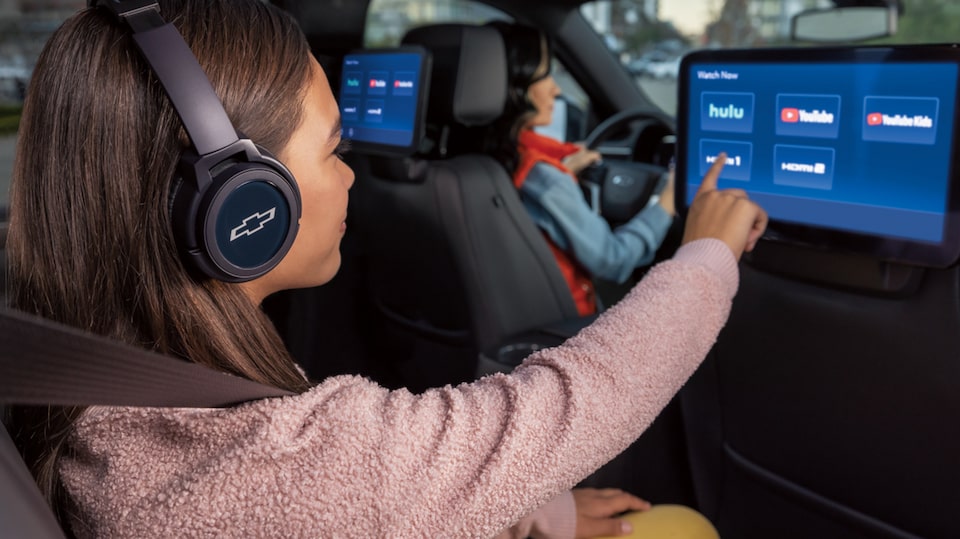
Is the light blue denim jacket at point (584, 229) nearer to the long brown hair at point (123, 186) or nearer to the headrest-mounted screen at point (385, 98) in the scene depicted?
the headrest-mounted screen at point (385, 98)

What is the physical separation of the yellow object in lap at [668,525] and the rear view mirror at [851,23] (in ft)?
4.36

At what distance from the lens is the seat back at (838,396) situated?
103 centimetres

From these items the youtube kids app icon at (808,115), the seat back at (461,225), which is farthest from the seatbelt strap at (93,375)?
the seat back at (461,225)

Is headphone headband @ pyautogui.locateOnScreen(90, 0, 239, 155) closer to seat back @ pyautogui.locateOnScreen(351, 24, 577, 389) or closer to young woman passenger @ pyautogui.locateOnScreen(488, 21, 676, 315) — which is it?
seat back @ pyautogui.locateOnScreen(351, 24, 577, 389)

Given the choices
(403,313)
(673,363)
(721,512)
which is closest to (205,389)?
(673,363)

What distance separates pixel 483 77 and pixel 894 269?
1.25 meters

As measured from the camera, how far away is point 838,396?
115 cm

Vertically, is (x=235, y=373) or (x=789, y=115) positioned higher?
(x=789, y=115)

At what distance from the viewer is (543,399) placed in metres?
0.76

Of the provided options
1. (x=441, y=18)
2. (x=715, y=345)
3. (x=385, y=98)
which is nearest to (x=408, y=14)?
(x=441, y=18)

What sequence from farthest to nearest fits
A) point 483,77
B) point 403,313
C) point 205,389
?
point 403,313, point 483,77, point 205,389

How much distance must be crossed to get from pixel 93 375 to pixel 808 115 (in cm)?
78

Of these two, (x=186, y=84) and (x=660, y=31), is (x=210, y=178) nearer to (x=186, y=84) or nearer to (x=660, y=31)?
(x=186, y=84)

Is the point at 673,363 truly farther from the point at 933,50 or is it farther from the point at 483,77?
the point at 483,77
